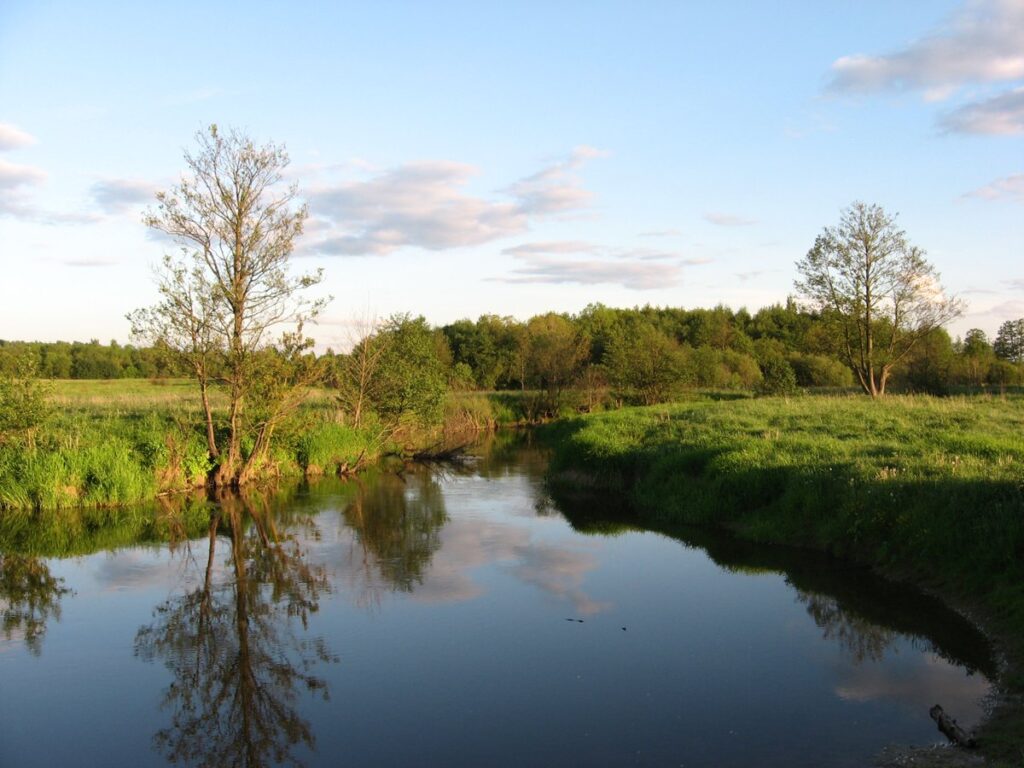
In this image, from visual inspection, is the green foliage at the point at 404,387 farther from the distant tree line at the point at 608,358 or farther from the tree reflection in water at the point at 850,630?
the tree reflection in water at the point at 850,630

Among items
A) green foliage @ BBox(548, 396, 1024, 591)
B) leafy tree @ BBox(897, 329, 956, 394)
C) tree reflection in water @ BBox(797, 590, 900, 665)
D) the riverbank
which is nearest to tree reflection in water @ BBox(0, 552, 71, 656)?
tree reflection in water @ BBox(797, 590, 900, 665)

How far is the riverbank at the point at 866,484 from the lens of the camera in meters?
9.12

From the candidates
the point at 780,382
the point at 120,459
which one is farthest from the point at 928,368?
the point at 120,459

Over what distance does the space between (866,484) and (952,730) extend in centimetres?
635

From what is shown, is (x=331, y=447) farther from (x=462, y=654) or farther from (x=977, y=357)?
(x=977, y=357)

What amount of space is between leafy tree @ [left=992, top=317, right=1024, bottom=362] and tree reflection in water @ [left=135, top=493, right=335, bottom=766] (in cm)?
5666

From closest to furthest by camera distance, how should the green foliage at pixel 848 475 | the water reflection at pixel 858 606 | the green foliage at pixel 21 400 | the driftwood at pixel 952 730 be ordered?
the driftwood at pixel 952 730 → the water reflection at pixel 858 606 → the green foliage at pixel 848 475 → the green foliage at pixel 21 400

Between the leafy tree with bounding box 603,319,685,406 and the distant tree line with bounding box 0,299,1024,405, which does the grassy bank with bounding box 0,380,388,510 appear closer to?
the distant tree line with bounding box 0,299,1024,405

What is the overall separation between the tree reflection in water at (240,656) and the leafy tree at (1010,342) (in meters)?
56.7

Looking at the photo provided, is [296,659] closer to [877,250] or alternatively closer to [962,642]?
[962,642]

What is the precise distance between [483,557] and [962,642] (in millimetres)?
7079

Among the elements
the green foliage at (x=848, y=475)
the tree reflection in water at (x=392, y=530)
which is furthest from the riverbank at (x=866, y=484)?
the tree reflection in water at (x=392, y=530)

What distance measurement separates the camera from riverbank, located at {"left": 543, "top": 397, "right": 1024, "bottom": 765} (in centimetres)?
912

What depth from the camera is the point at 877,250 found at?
31922 millimetres
